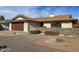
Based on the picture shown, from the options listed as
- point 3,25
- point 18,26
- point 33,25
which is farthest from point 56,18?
point 3,25

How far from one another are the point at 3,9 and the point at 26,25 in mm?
701

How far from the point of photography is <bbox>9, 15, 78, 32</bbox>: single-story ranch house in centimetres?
430

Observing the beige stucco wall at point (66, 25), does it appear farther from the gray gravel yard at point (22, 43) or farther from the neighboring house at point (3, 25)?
the neighboring house at point (3, 25)

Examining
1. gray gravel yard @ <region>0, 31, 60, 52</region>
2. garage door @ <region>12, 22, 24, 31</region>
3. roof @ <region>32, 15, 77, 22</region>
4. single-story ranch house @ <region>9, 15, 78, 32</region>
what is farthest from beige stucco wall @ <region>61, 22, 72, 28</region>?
garage door @ <region>12, 22, 24, 31</region>

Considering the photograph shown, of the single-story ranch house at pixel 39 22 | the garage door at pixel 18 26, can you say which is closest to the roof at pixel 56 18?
the single-story ranch house at pixel 39 22

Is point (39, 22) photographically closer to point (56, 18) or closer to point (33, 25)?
point (33, 25)

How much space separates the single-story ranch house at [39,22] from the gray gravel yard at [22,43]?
209 mm

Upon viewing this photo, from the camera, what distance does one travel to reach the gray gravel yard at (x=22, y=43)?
4207 millimetres

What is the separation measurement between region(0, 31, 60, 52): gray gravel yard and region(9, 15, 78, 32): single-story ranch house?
209mm
